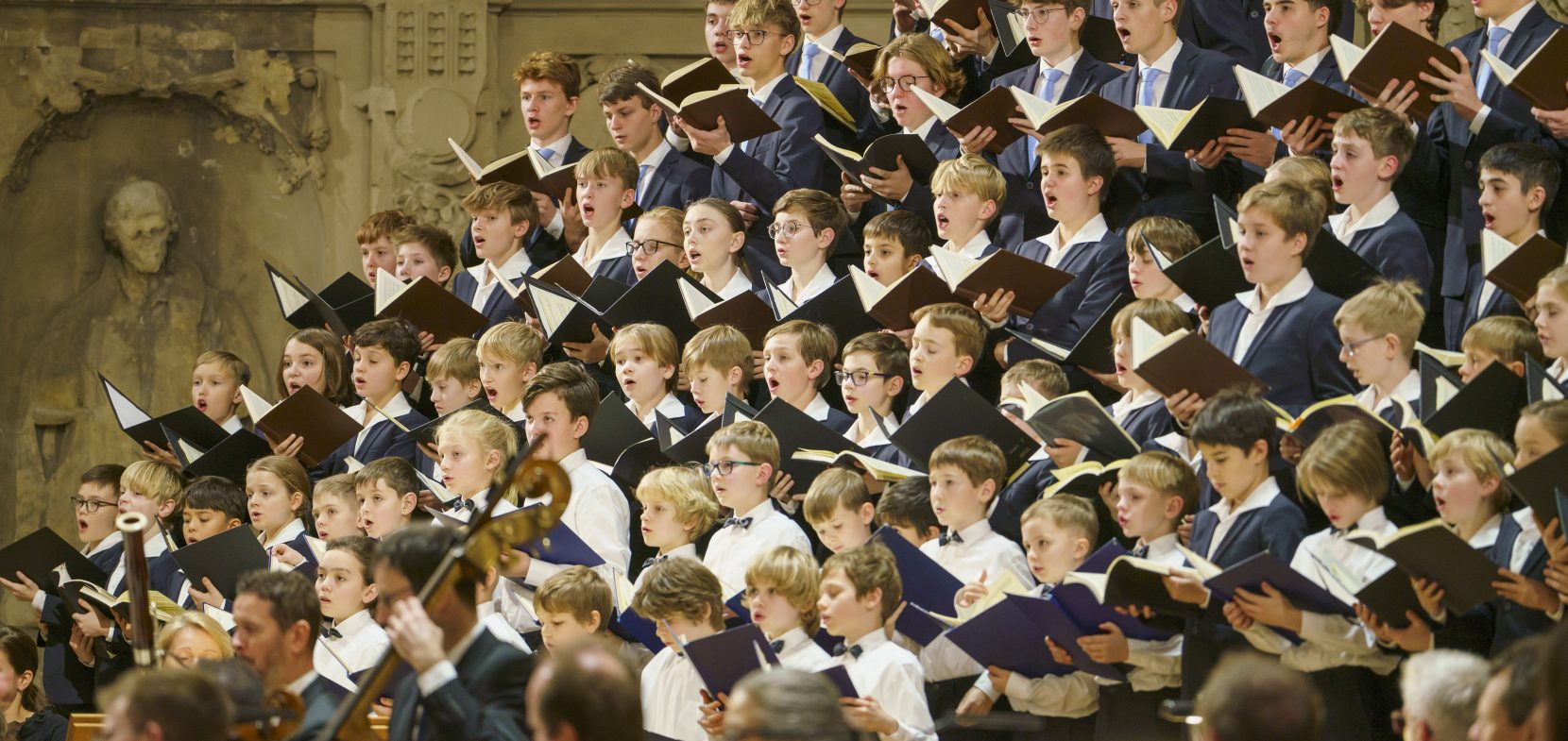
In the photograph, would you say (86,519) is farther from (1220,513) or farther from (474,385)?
(1220,513)

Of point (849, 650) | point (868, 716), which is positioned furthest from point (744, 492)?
point (868, 716)

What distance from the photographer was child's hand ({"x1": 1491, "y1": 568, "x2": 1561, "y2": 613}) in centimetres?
381

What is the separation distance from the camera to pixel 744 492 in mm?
5059

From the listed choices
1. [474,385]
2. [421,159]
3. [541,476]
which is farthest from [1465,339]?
[421,159]

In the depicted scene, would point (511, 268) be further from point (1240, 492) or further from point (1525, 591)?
point (1525, 591)

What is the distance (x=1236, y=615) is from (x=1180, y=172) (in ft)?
6.01

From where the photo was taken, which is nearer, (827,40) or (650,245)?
(650,245)

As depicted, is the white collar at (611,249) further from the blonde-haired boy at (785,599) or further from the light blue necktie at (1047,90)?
the blonde-haired boy at (785,599)

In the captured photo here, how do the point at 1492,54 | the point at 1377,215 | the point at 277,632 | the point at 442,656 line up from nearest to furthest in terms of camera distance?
the point at 442,656 < the point at 277,632 < the point at 1377,215 < the point at 1492,54

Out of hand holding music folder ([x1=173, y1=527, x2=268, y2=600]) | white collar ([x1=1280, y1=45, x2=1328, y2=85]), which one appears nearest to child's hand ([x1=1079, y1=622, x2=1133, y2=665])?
white collar ([x1=1280, y1=45, x2=1328, y2=85])

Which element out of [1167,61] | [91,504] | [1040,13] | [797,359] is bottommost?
[91,504]

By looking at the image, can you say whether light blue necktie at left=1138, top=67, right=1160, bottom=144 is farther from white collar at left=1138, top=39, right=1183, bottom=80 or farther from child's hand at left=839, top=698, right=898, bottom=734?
child's hand at left=839, top=698, right=898, bottom=734

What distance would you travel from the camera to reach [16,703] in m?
6.09

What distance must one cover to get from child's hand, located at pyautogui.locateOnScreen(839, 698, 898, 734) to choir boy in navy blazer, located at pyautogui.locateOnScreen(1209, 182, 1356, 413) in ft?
3.84
